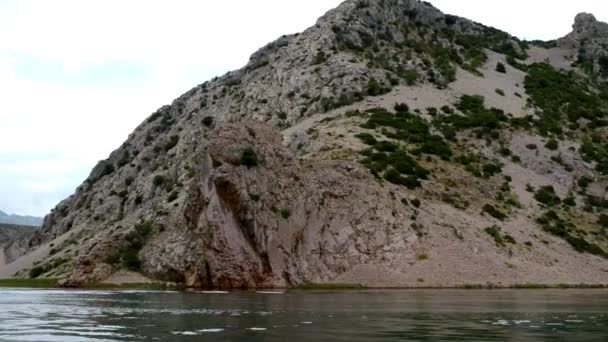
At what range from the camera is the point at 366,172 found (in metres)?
76.9

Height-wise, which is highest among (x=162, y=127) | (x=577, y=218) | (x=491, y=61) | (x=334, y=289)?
(x=491, y=61)

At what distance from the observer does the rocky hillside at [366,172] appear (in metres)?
66.4

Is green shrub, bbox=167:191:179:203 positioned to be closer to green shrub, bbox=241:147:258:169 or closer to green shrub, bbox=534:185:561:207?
green shrub, bbox=241:147:258:169

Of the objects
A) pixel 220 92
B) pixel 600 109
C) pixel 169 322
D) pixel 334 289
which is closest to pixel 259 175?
pixel 334 289

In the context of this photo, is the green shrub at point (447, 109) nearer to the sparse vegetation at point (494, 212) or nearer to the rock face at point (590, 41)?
the sparse vegetation at point (494, 212)

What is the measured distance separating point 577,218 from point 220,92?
6637 centimetres

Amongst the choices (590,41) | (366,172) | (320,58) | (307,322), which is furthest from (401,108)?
(307,322)

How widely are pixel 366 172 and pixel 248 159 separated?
14.7 meters

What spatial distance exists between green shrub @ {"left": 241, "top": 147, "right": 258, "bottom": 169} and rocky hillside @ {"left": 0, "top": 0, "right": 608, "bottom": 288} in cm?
20

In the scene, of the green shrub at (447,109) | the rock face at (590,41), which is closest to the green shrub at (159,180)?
the green shrub at (447,109)

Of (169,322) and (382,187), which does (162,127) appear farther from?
(169,322)

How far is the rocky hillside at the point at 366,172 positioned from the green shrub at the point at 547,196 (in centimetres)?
17

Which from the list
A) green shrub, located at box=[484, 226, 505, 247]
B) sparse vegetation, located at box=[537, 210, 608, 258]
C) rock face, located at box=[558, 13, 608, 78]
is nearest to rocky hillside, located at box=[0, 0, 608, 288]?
green shrub, located at box=[484, 226, 505, 247]

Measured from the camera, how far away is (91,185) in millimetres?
130125
